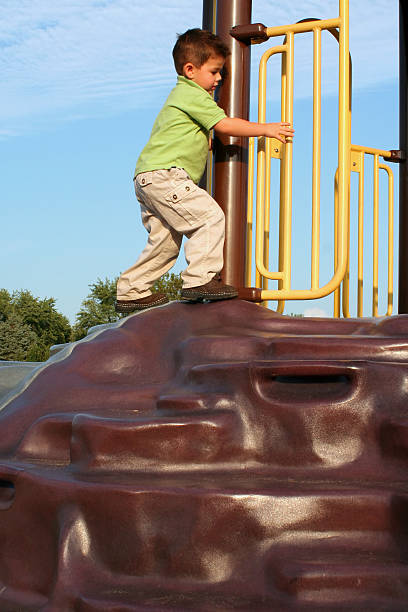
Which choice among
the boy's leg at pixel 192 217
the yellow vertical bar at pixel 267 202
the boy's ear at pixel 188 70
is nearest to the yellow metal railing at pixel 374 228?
the yellow vertical bar at pixel 267 202

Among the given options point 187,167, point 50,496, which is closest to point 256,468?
point 50,496

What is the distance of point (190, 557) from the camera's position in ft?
7.02

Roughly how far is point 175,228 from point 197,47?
0.95 metres

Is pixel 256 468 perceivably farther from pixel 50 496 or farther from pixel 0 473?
pixel 0 473

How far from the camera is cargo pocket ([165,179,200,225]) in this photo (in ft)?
12.3

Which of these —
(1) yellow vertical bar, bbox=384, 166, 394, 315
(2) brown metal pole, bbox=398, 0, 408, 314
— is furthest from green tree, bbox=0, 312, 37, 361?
(1) yellow vertical bar, bbox=384, 166, 394, 315

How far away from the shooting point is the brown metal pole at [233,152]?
403cm

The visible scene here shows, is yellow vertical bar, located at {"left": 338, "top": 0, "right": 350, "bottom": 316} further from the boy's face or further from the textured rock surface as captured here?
the textured rock surface

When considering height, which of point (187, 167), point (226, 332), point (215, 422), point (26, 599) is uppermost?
point (187, 167)

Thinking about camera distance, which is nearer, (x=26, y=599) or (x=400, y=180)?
(x=26, y=599)

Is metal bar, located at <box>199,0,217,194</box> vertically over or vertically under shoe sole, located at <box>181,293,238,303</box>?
over

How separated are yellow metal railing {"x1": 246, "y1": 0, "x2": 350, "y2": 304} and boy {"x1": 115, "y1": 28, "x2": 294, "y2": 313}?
0.66 feet

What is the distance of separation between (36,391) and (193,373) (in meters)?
0.69

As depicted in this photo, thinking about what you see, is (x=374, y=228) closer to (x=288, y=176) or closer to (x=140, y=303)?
(x=288, y=176)
